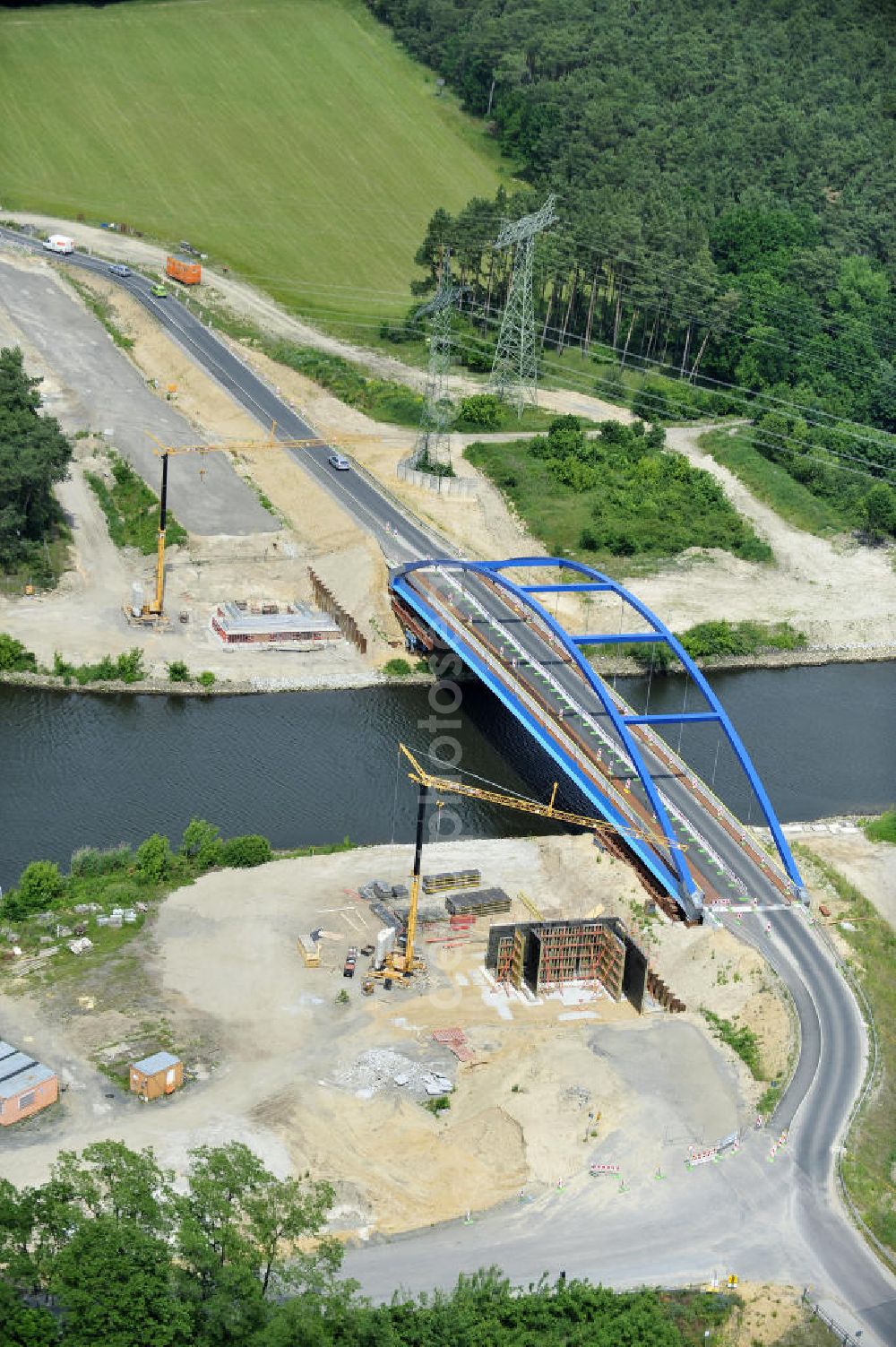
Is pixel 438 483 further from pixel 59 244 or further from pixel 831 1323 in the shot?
pixel 831 1323

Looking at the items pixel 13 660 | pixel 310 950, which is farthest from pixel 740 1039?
pixel 13 660

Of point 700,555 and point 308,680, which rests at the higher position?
point 700,555

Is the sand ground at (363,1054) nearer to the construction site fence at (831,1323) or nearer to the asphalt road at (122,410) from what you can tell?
the construction site fence at (831,1323)

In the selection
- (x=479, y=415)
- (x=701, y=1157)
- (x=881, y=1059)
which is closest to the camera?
(x=701, y=1157)

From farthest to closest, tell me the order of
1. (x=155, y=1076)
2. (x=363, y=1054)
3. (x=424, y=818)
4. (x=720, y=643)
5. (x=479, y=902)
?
(x=720, y=643) < (x=424, y=818) < (x=479, y=902) < (x=363, y=1054) < (x=155, y=1076)

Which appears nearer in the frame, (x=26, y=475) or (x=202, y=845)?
(x=202, y=845)

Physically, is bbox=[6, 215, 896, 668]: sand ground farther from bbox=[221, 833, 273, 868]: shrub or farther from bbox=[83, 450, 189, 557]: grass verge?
bbox=[221, 833, 273, 868]: shrub

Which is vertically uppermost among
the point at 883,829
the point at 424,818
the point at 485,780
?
the point at 424,818

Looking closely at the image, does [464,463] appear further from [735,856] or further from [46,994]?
[46,994]

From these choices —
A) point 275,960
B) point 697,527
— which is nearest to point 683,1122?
point 275,960
